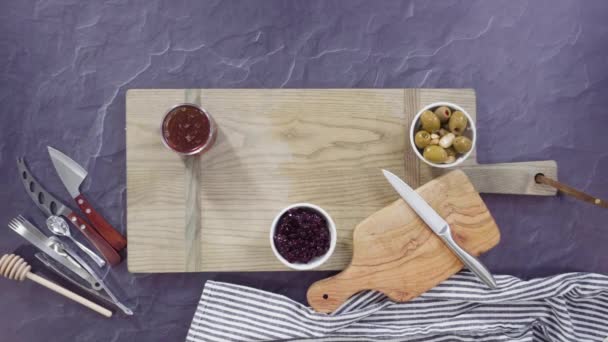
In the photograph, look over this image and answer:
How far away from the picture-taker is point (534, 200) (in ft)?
3.43

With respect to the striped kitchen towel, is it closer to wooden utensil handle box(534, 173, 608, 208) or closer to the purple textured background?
the purple textured background

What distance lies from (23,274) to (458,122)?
93cm

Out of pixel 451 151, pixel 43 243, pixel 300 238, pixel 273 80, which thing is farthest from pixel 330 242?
pixel 43 243

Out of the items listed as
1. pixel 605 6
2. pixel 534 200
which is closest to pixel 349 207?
pixel 534 200

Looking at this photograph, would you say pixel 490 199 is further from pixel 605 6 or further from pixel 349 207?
pixel 605 6

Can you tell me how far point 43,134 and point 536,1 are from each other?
1.15 metres

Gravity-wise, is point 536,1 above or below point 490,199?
above

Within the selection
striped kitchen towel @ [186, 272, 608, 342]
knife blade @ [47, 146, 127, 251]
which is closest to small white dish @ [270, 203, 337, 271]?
striped kitchen towel @ [186, 272, 608, 342]

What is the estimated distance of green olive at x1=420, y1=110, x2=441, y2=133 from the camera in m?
0.86

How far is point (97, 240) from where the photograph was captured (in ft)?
3.23

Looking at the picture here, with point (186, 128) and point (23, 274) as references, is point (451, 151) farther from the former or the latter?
point (23, 274)

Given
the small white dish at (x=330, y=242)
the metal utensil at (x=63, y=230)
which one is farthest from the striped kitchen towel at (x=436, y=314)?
the metal utensil at (x=63, y=230)

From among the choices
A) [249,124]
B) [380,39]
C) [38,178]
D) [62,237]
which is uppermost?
[380,39]

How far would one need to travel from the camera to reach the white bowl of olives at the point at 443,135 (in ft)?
2.80
